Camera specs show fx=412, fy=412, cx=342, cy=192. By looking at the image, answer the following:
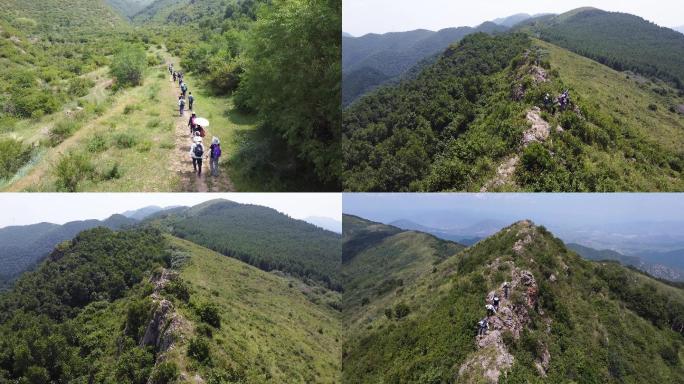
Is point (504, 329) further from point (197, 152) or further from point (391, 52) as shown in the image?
point (391, 52)

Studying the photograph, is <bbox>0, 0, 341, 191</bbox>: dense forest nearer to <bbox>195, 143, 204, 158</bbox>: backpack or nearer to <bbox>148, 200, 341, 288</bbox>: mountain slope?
<bbox>195, 143, 204, 158</bbox>: backpack

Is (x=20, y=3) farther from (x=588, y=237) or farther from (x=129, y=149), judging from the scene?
(x=588, y=237)

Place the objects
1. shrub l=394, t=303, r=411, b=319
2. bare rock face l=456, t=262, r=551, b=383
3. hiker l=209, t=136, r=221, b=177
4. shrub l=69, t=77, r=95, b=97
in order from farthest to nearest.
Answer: shrub l=69, t=77, r=95, b=97 < shrub l=394, t=303, r=411, b=319 < hiker l=209, t=136, r=221, b=177 < bare rock face l=456, t=262, r=551, b=383

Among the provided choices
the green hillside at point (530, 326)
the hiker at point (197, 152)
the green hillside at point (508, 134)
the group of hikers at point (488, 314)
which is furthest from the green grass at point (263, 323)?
the group of hikers at point (488, 314)

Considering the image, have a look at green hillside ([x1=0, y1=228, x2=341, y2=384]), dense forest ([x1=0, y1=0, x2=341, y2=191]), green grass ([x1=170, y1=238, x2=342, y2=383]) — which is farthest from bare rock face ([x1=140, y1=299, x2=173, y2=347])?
dense forest ([x1=0, y1=0, x2=341, y2=191])

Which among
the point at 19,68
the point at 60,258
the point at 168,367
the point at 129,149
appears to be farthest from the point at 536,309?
the point at 19,68

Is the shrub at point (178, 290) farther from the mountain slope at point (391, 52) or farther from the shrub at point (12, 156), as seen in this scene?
the mountain slope at point (391, 52)

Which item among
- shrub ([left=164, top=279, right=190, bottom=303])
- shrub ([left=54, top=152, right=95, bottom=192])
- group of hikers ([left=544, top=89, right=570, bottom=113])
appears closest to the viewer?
shrub ([left=54, top=152, right=95, bottom=192])
